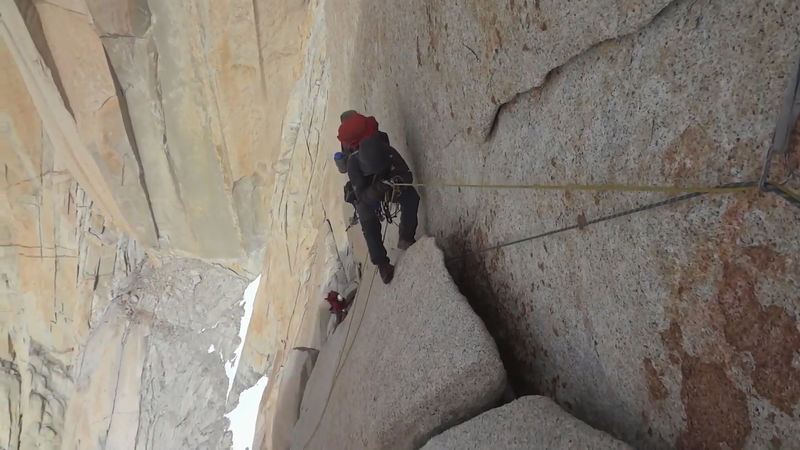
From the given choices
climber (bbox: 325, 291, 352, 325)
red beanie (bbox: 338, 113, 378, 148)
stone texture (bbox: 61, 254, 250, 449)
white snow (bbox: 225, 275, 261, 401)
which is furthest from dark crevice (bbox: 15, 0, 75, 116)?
red beanie (bbox: 338, 113, 378, 148)

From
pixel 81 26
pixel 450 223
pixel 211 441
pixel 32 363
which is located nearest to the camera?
pixel 450 223

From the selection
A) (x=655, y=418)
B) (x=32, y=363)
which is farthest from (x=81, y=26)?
(x=655, y=418)

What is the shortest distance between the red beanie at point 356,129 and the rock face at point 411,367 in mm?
777

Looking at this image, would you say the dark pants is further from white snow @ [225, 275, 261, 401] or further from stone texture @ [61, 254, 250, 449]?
white snow @ [225, 275, 261, 401]

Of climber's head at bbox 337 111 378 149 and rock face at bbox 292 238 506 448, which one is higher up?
climber's head at bbox 337 111 378 149

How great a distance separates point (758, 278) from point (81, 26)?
10.4 metres

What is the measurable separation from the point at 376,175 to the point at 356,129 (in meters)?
0.32

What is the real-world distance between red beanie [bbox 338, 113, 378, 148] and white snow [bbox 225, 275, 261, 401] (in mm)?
8275

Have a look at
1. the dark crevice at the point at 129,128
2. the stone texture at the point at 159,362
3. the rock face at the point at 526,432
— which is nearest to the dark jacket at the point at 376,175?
the rock face at the point at 526,432

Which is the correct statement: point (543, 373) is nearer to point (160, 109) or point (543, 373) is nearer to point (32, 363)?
point (160, 109)

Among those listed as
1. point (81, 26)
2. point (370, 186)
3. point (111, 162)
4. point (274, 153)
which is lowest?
point (370, 186)

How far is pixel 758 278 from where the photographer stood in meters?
1.44

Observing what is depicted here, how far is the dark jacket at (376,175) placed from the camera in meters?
3.65

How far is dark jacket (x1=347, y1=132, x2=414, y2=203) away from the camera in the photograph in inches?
144
